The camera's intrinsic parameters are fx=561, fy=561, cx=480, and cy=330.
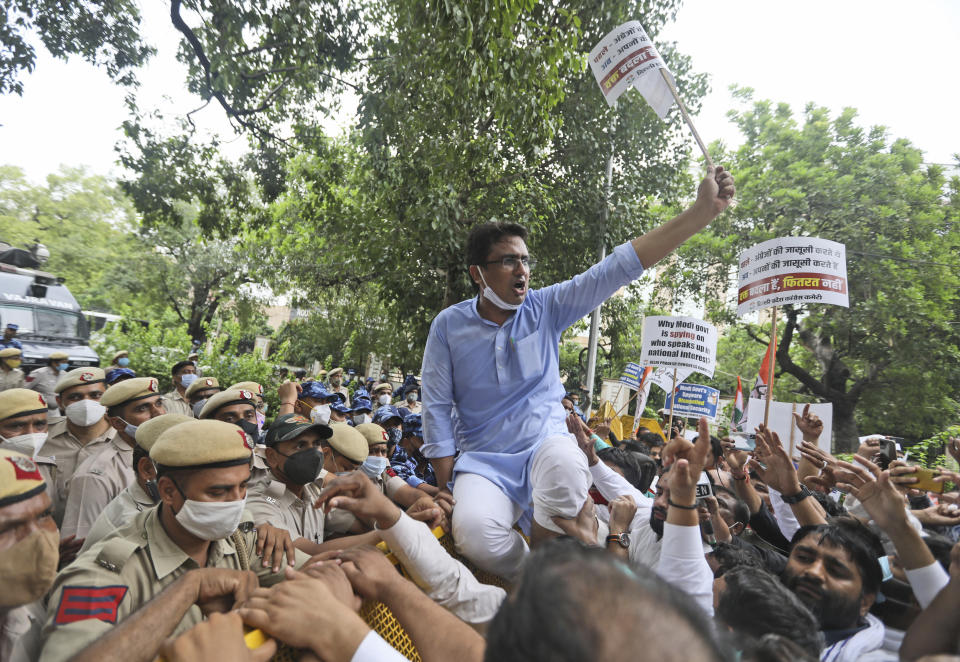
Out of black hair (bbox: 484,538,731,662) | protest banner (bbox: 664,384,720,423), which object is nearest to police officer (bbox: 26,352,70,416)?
black hair (bbox: 484,538,731,662)

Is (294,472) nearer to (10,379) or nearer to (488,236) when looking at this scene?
(488,236)

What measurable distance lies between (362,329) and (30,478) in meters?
20.0

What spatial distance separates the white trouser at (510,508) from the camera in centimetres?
216

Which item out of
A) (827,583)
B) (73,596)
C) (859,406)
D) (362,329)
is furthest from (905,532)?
(859,406)

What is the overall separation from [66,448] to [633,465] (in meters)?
4.12

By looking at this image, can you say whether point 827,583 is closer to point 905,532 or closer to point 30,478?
point 905,532

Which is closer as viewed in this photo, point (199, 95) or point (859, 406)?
point (199, 95)

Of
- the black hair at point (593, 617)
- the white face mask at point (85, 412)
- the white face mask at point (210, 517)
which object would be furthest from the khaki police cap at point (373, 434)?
the black hair at point (593, 617)

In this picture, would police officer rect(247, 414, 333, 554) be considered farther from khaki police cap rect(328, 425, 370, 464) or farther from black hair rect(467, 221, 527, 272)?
black hair rect(467, 221, 527, 272)

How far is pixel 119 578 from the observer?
5.61 feet

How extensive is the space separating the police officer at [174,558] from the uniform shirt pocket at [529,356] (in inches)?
48.0

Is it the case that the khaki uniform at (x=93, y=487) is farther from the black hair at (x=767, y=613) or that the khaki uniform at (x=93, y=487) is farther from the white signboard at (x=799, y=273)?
the white signboard at (x=799, y=273)

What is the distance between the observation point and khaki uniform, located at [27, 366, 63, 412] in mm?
7641

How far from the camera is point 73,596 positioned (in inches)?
61.6
